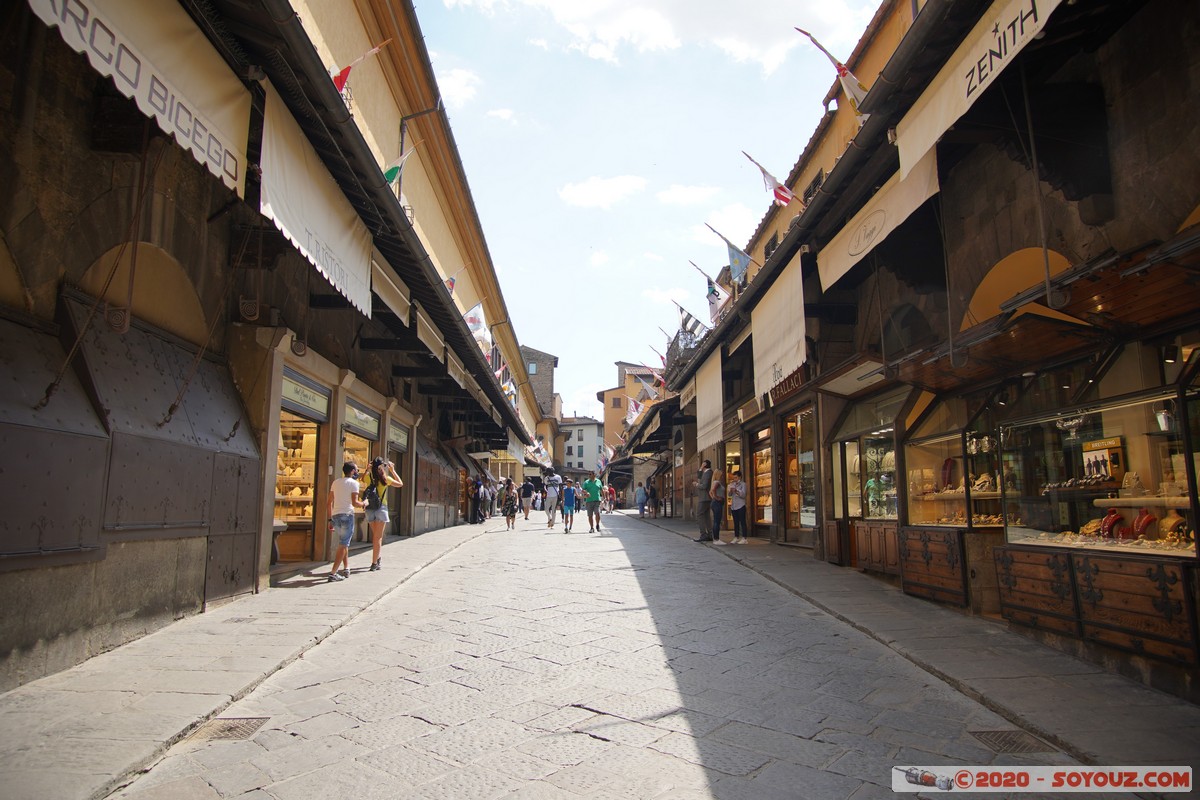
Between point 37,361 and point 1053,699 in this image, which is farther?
point 37,361

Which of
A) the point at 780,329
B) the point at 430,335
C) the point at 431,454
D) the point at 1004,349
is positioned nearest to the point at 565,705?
the point at 1004,349

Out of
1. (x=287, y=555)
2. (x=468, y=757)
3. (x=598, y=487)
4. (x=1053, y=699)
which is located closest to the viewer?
(x=468, y=757)

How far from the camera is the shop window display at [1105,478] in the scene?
4324 mm

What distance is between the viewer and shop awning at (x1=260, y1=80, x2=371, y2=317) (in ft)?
15.2

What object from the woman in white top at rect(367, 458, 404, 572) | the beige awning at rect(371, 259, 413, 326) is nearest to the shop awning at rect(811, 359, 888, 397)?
the beige awning at rect(371, 259, 413, 326)

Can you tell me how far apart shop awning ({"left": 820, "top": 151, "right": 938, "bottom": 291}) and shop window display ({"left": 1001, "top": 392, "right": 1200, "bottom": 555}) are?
2.03 metres

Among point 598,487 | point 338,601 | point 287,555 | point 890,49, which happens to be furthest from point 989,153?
point 598,487

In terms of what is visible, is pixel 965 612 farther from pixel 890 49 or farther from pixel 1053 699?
pixel 890 49

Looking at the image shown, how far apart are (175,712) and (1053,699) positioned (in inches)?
182

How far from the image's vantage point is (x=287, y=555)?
33.9ft

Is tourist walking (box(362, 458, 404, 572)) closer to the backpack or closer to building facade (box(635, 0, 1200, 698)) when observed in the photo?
the backpack

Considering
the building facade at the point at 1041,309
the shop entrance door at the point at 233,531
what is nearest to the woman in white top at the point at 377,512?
the shop entrance door at the point at 233,531

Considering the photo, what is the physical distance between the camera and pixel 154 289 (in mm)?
5934

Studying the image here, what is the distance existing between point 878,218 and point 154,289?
21.0ft
